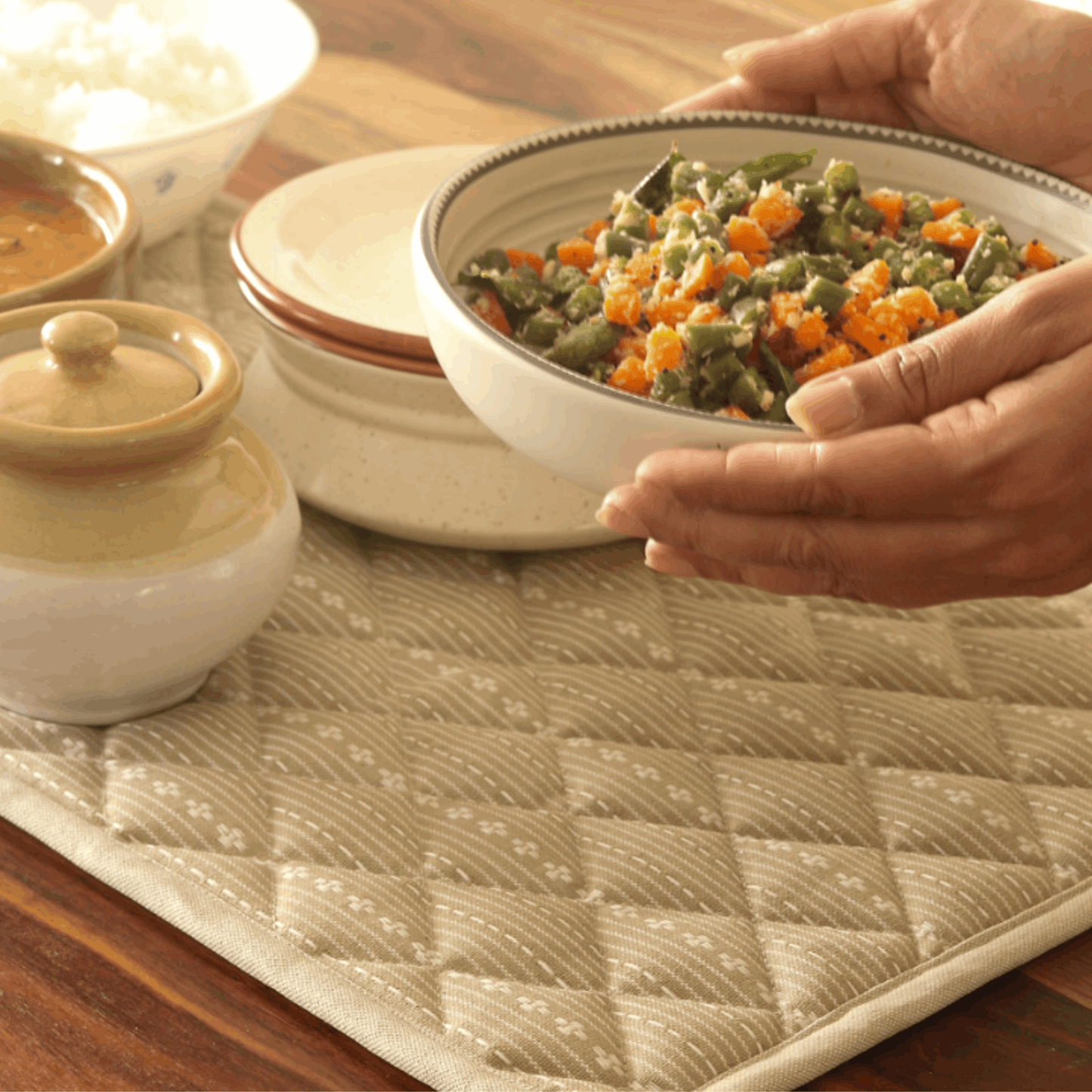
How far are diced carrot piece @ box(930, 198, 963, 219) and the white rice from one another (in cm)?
72

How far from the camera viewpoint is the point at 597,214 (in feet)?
3.27

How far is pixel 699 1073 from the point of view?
644mm

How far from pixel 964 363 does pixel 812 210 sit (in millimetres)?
206

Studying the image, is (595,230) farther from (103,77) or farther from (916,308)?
(103,77)

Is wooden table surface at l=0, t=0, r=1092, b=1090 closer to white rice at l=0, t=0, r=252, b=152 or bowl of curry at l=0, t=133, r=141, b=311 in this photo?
bowl of curry at l=0, t=133, r=141, b=311

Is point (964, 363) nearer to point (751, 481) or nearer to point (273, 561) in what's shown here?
point (751, 481)

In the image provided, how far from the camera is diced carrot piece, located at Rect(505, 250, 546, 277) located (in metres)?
0.91

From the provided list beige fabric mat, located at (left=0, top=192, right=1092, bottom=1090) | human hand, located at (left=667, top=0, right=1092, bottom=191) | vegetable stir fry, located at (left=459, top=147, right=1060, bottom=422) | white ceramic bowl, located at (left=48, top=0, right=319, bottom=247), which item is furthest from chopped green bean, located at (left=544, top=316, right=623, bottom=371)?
white ceramic bowl, located at (left=48, top=0, right=319, bottom=247)

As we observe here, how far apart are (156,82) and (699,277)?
78 centimetres

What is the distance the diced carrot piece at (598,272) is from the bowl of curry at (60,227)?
Result: 0.32 m

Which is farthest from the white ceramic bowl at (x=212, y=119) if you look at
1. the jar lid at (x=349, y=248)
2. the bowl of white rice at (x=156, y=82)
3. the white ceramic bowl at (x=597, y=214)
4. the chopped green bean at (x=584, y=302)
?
the chopped green bean at (x=584, y=302)

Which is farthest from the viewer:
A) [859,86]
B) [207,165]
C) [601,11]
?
[601,11]

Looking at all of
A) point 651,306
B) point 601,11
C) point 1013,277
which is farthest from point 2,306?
point 601,11

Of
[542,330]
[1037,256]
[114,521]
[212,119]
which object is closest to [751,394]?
[542,330]
